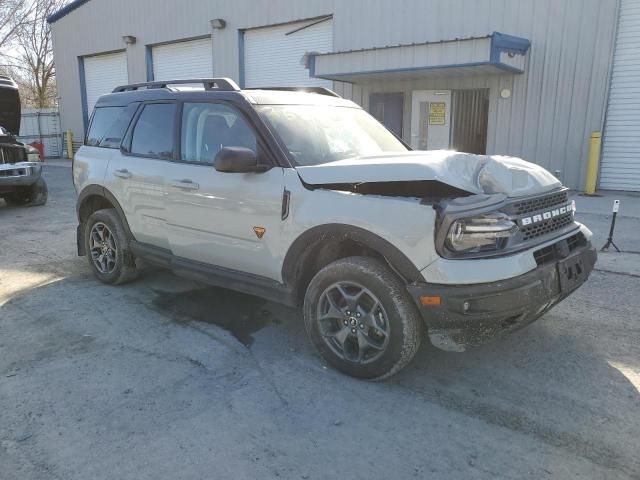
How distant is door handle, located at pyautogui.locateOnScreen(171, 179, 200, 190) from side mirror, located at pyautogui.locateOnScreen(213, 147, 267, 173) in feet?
1.96

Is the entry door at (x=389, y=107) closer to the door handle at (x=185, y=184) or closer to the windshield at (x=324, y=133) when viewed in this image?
the windshield at (x=324, y=133)

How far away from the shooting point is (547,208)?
3457mm

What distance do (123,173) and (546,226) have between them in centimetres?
365

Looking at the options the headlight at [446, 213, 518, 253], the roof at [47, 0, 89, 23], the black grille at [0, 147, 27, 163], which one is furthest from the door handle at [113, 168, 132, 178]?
the roof at [47, 0, 89, 23]

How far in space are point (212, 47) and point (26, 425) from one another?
16979mm

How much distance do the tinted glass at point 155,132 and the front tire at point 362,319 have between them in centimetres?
200

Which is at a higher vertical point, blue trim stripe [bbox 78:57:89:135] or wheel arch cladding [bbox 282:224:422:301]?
blue trim stripe [bbox 78:57:89:135]

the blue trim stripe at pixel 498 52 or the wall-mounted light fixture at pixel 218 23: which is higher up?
the wall-mounted light fixture at pixel 218 23

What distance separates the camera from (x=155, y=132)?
184 inches

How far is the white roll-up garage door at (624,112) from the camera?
34.7 feet

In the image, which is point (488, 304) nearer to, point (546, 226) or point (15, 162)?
point (546, 226)

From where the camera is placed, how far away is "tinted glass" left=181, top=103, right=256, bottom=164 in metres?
3.97

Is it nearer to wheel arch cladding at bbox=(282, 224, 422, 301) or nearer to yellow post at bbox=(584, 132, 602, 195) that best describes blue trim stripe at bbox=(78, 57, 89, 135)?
yellow post at bbox=(584, 132, 602, 195)

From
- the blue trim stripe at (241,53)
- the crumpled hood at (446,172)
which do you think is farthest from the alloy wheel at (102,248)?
the blue trim stripe at (241,53)
